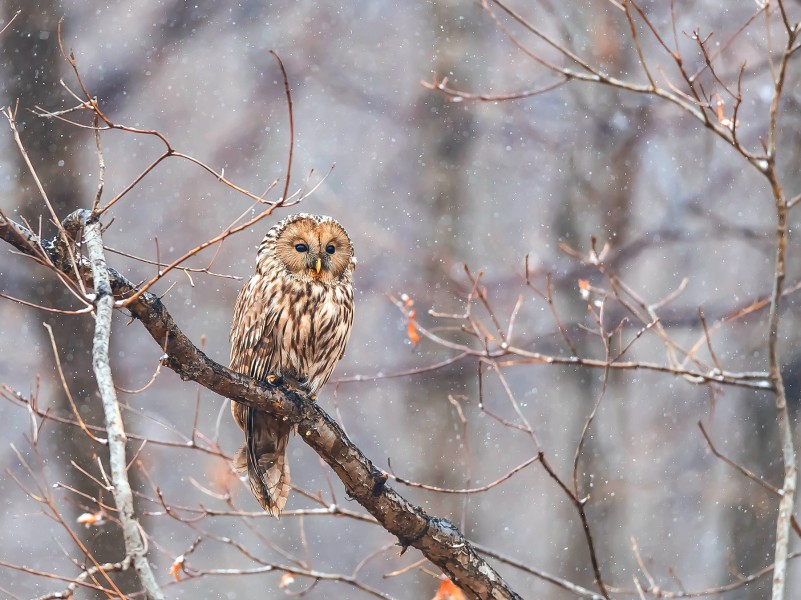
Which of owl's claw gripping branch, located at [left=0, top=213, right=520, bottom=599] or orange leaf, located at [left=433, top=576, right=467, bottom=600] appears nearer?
owl's claw gripping branch, located at [left=0, top=213, right=520, bottom=599]

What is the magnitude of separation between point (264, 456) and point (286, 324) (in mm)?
483

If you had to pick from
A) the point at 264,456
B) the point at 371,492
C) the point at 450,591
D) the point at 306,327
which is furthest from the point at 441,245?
the point at 371,492

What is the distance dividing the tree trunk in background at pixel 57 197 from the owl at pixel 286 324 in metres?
2.48

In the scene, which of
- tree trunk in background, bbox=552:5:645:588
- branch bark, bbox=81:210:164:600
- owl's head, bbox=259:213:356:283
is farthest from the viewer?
tree trunk in background, bbox=552:5:645:588

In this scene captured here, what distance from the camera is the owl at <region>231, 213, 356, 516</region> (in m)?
3.41

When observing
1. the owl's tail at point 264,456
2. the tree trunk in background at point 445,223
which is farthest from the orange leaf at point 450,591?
the tree trunk in background at point 445,223

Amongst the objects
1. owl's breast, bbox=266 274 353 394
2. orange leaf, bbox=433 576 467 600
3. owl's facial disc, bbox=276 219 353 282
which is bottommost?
orange leaf, bbox=433 576 467 600

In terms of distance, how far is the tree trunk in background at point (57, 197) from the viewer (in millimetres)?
5824

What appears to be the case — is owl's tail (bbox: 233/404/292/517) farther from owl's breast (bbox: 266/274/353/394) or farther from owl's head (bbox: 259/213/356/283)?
owl's head (bbox: 259/213/356/283)

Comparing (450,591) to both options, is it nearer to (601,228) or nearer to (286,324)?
(286,324)

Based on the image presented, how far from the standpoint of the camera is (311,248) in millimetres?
3613

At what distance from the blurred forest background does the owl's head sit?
11.3ft

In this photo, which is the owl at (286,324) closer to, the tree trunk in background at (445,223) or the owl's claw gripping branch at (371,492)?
the owl's claw gripping branch at (371,492)

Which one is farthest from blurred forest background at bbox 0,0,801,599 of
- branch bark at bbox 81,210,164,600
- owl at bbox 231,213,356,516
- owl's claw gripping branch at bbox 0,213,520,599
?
branch bark at bbox 81,210,164,600
